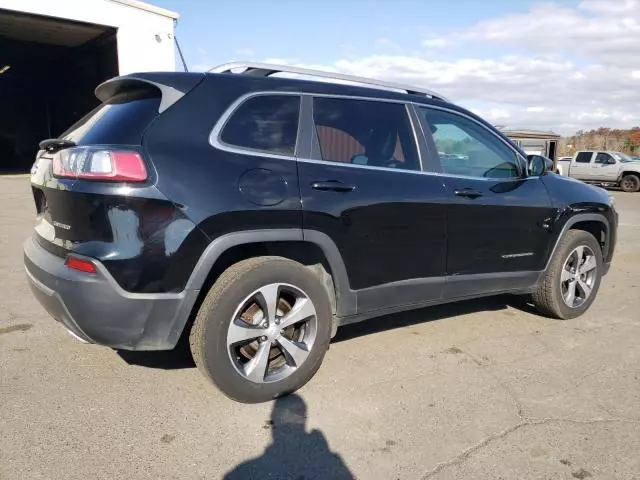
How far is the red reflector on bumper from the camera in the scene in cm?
262

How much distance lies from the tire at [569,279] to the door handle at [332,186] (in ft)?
7.30

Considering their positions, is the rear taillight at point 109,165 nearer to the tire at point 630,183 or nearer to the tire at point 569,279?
the tire at point 569,279

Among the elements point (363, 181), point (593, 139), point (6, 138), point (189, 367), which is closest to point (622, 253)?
point (363, 181)

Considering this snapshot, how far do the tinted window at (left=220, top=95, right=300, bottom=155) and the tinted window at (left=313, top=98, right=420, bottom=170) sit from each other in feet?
0.56

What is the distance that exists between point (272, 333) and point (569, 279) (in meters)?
2.94

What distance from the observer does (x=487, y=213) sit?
3.90 m

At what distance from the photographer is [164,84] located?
115 inches

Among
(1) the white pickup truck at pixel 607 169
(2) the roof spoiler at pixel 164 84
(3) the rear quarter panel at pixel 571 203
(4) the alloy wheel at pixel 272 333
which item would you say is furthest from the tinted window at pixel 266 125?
(1) the white pickup truck at pixel 607 169

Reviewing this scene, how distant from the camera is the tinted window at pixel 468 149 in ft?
12.5

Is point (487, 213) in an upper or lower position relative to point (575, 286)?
upper

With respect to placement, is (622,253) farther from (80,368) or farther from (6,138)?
(6,138)

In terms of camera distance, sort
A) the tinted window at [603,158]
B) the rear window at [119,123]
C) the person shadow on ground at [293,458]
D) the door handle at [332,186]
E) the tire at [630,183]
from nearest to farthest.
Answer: the person shadow on ground at [293,458]
the rear window at [119,123]
the door handle at [332,186]
the tire at [630,183]
the tinted window at [603,158]

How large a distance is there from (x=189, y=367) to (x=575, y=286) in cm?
340

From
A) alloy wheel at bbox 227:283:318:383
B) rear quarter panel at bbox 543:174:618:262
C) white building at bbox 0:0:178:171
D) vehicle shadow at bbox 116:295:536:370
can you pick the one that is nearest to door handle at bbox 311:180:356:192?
alloy wheel at bbox 227:283:318:383
